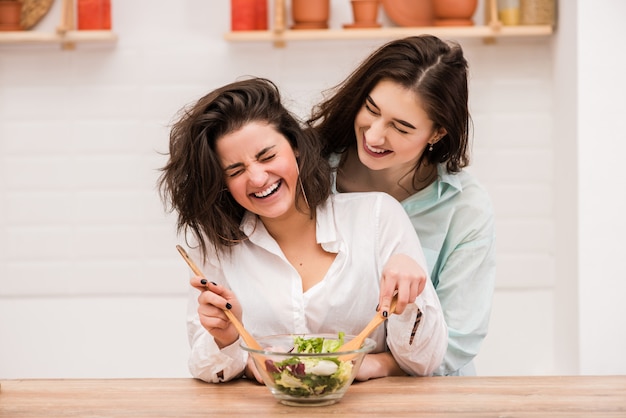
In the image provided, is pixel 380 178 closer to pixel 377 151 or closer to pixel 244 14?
pixel 377 151

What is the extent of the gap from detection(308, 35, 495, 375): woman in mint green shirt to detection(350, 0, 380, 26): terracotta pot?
3.72ft

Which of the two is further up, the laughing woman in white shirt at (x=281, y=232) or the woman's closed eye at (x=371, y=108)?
the woman's closed eye at (x=371, y=108)

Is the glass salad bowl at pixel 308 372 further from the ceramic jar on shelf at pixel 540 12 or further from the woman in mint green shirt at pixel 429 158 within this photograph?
the ceramic jar on shelf at pixel 540 12

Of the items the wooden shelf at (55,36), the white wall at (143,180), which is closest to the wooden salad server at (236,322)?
the white wall at (143,180)

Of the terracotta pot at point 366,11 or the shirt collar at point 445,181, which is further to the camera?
the terracotta pot at point 366,11

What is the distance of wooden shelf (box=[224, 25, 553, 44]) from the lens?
3391 mm

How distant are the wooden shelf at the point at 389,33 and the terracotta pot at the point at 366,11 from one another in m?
0.05

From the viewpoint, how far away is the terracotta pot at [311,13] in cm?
344

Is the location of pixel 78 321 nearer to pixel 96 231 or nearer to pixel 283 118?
pixel 96 231

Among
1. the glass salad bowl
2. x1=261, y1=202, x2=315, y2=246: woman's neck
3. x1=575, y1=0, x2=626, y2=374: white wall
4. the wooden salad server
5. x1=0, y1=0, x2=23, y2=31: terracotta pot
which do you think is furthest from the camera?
x1=0, y1=0, x2=23, y2=31: terracotta pot

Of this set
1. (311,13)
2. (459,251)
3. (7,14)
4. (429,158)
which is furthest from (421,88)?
(7,14)

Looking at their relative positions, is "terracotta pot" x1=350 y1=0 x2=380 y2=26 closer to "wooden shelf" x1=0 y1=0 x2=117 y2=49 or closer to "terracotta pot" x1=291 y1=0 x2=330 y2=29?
"terracotta pot" x1=291 y1=0 x2=330 y2=29

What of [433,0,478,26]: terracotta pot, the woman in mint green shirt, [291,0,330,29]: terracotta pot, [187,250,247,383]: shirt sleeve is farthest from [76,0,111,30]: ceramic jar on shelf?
[187,250,247,383]: shirt sleeve

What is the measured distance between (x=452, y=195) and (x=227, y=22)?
5.37ft
